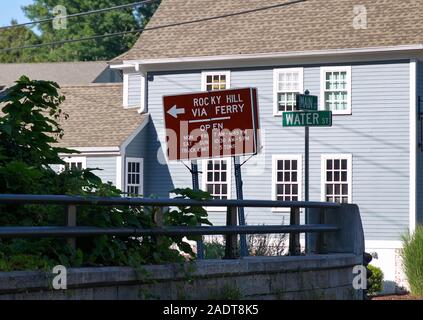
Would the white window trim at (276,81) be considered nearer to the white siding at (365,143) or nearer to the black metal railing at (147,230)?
the white siding at (365,143)

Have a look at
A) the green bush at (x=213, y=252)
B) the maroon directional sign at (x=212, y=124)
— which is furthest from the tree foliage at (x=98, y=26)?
the maroon directional sign at (x=212, y=124)

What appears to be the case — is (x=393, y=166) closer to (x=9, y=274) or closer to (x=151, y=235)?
(x=151, y=235)

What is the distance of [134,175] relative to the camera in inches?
1447

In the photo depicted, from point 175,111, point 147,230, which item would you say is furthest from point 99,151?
point 147,230

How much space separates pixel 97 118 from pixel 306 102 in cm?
1989

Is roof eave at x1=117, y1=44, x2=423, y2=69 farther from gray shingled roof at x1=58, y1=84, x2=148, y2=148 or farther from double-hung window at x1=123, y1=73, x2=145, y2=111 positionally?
gray shingled roof at x1=58, y1=84, x2=148, y2=148

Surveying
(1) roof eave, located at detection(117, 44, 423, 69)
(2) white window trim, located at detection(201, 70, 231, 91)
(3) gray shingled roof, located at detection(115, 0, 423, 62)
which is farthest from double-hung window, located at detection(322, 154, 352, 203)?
(2) white window trim, located at detection(201, 70, 231, 91)

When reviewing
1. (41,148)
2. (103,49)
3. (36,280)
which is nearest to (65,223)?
(36,280)

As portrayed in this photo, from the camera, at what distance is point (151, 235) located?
34.3ft

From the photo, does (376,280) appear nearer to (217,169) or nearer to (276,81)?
(217,169)

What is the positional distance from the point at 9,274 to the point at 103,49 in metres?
66.4

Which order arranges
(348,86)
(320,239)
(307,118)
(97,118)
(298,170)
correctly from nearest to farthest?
(320,239) < (307,118) < (348,86) < (298,170) < (97,118)

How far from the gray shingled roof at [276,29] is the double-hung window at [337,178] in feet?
11.3

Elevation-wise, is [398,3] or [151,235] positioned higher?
[398,3]
